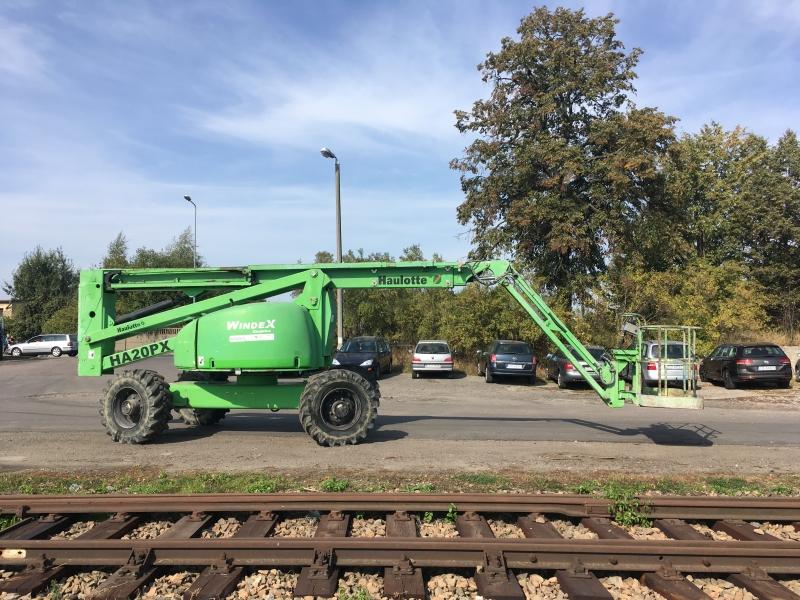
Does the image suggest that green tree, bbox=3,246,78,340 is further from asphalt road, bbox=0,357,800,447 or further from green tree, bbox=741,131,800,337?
green tree, bbox=741,131,800,337

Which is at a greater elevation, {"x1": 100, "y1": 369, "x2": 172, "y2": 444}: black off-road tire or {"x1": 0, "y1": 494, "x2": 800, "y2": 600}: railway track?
{"x1": 100, "y1": 369, "x2": 172, "y2": 444}: black off-road tire

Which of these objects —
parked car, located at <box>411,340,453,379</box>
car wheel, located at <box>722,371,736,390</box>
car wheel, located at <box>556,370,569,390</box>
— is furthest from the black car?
car wheel, located at <box>722,371,736,390</box>

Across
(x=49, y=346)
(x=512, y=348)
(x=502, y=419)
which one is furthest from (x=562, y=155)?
(x=49, y=346)

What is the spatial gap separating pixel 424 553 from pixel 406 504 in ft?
3.96

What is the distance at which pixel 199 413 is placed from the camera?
1158 centimetres

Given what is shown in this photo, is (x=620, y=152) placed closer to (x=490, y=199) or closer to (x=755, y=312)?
(x=490, y=199)

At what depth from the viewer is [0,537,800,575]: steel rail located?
16.0 feet

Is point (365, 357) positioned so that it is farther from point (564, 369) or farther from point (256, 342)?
point (256, 342)

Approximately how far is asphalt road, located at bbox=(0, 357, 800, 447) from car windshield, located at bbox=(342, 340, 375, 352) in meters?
3.58

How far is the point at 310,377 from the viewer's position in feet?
33.0

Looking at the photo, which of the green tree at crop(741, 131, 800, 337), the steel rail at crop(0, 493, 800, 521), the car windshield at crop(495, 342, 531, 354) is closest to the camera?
the steel rail at crop(0, 493, 800, 521)

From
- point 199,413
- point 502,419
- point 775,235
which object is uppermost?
point 775,235

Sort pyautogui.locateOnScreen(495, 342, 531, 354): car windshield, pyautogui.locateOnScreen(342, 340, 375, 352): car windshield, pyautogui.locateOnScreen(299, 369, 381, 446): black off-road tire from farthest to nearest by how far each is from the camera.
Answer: pyautogui.locateOnScreen(342, 340, 375, 352): car windshield, pyautogui.locateOnScreen(495, 342, 531, 354): car windshield, pyautogui.locateOnScreen(299, 369, 381, 446): black off-road tire

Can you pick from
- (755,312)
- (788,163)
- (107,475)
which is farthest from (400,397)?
(788,163)
